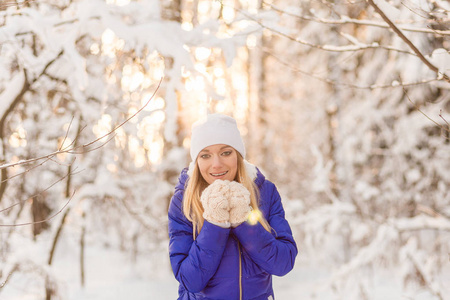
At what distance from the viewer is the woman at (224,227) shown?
176 cm

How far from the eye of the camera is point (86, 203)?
684 cm

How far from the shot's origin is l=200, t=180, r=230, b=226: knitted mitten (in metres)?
1.73

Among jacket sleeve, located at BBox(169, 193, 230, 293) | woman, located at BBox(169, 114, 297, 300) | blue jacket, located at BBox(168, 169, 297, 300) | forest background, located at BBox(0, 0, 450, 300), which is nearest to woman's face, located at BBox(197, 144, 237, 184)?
woman, located at BBox(169, 114, 297, 300)

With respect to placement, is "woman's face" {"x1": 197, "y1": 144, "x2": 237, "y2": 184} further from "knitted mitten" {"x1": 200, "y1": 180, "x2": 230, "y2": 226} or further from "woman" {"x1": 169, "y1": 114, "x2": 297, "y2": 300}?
"knitted mitten" {"x1": 200, "y1": 180, "x2": 230, "y2": 226}

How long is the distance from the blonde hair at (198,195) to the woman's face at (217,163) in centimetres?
5

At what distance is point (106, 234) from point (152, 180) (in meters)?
4.51

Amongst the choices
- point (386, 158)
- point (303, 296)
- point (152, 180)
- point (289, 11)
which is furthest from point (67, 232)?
point (289, 11)

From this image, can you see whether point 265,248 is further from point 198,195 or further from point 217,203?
point 198,195

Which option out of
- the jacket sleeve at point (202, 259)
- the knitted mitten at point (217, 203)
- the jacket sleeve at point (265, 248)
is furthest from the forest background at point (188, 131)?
the jacket sleeve at point (265, 248)

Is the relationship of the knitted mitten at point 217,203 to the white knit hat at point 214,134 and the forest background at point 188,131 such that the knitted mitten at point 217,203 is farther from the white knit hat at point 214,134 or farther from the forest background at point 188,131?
the forest background at point 188,131

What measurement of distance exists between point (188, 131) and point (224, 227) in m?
6.66

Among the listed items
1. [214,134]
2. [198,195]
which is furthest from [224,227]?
[214,134]

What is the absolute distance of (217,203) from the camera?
1.73m

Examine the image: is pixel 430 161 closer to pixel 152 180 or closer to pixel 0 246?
pixel 152 180
